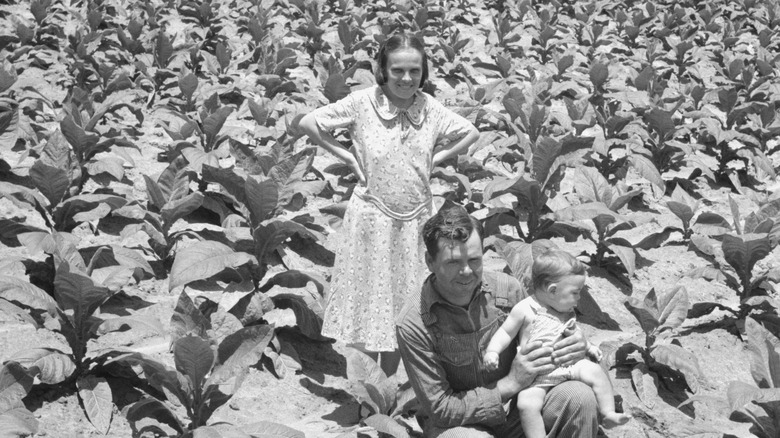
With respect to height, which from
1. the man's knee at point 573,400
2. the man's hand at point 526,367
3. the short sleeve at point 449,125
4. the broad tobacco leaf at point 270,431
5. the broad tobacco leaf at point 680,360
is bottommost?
the broad tobacco leaf at point 680,360

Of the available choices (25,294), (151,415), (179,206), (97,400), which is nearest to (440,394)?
(151,415)

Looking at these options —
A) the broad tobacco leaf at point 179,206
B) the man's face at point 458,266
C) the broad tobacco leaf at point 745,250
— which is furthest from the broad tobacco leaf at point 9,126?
the broad tobacco leaf at point 745,250

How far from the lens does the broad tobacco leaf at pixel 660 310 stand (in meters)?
5.20

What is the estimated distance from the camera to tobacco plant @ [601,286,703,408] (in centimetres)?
520

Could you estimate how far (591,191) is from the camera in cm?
670

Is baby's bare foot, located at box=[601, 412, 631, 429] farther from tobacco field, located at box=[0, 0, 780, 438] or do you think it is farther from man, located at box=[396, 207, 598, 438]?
tobacco field, located at box=[0, 0, 780, 438]

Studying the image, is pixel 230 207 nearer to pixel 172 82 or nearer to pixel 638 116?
pixel 172 82

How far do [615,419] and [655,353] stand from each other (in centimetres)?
179

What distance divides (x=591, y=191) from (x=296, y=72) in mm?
4610

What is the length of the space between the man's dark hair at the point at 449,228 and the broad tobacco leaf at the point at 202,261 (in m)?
1.78

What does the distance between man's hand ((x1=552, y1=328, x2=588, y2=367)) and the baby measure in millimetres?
24

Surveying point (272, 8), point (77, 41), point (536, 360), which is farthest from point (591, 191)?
point (272, 8)

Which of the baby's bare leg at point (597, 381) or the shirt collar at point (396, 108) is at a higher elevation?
the shirt collar at point (396, 108)

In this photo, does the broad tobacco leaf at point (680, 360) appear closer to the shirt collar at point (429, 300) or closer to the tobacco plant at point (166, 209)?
the shirt collar at point (429, 300)
